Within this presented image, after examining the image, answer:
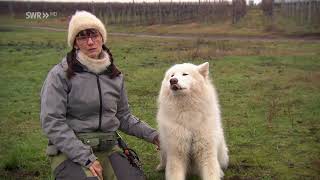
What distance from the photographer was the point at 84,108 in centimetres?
374

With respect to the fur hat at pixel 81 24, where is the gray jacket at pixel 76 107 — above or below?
below

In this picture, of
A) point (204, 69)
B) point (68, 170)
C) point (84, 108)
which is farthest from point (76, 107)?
point (204, 69)

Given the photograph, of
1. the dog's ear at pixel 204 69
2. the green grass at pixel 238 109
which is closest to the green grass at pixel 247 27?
the green grass at pixel 238 109

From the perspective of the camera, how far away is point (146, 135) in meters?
4.44

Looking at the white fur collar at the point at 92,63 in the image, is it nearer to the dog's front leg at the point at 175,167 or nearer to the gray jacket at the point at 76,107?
the gray jacket at the point at 76,107

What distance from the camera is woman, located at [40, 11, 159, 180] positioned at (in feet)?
11.8

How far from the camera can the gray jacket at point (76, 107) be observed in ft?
11.8

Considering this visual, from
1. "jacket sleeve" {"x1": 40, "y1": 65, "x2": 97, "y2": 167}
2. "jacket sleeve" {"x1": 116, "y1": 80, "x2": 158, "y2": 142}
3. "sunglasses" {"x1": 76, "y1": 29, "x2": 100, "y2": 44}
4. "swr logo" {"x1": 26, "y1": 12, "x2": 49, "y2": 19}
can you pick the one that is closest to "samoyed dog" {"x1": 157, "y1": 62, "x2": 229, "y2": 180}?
"jacket sleeve" {"x1": 116, "y1": 80, "x2": 158, "y2": 142}

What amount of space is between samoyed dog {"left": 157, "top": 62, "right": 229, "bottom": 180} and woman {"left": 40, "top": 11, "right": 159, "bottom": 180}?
0.60 meters

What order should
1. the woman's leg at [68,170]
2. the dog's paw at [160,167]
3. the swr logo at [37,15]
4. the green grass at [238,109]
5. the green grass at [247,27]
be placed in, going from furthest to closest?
1. the swr logo at [37,15]
2. the green grass at [247,27]
3. the green grass at [238,109]
4. the dog's paw at [160,167]
5. the woman's leg at [68,170]

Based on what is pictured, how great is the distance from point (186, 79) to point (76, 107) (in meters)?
1.14

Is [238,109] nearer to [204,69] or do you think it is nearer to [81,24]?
[204,69]

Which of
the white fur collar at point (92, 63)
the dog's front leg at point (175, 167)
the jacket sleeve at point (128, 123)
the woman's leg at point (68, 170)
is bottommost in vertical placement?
the dog's front leg at point (175, 167)

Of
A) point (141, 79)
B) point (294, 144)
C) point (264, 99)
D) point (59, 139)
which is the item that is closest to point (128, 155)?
point (59, 139)
